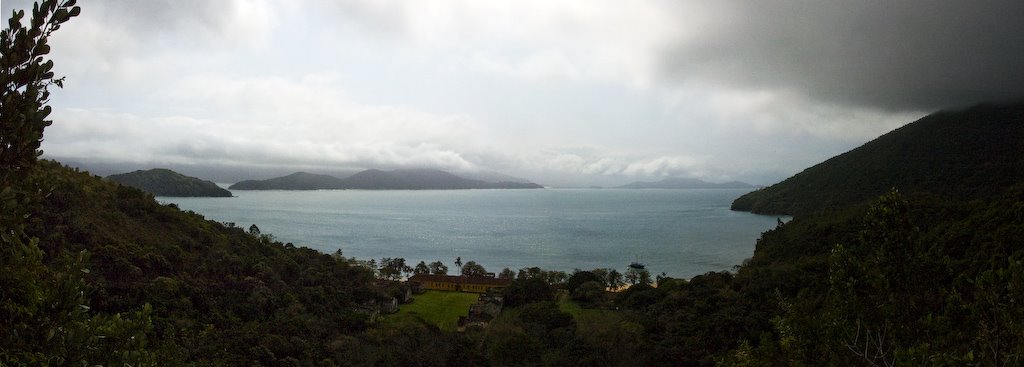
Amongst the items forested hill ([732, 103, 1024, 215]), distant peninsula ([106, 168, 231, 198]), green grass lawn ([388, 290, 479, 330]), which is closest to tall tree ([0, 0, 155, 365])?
green grass lawn ([388, 290, 479, 330])

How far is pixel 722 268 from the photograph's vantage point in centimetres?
5756

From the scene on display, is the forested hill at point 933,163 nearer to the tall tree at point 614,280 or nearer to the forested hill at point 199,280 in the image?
the tall tree at point 614,280

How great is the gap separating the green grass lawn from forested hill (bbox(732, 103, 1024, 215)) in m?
48.2

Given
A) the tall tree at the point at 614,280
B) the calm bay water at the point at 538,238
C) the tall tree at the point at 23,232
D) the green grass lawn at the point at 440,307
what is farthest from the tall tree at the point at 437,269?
the tall tree at the point at 23,232

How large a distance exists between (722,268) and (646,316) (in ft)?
113

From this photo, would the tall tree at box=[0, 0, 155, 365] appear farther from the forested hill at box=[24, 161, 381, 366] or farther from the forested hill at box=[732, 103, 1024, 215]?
the forested hill at box=[732, 103, 1024, 215]

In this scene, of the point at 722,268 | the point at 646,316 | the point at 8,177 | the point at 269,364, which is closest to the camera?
the point at 8,177

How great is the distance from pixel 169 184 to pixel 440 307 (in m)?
167

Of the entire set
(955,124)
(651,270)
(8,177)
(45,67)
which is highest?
(955,124)

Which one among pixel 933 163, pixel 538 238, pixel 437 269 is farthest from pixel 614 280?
pixel 933 163

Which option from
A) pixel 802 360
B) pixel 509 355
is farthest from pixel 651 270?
pixel 802 360

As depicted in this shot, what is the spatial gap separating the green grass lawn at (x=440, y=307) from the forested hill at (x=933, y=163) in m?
48.2

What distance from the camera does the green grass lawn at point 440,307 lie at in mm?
32794

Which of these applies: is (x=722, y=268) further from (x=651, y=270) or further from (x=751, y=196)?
(x=751, y=196)
